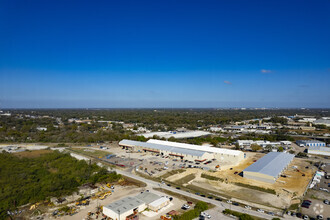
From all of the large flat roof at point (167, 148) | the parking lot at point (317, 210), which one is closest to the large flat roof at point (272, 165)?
the parking lot at point (317, 210)

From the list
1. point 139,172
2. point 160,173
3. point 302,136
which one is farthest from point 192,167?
point 302,136

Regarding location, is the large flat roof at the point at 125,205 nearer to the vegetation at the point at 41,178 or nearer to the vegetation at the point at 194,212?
the vegetation at the point at 194,212

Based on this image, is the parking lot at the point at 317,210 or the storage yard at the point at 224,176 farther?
the storage yard at the point at 224,176

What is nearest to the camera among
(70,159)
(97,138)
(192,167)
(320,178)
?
(320,178)

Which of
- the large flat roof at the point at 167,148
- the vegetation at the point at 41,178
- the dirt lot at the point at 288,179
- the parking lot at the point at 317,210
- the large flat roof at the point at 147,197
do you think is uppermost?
the large flat roof at the point at 167,148

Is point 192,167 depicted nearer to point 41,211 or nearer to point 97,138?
point 41,211

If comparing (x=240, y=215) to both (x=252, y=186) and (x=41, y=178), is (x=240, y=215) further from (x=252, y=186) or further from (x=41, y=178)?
(x=41, y=178)
